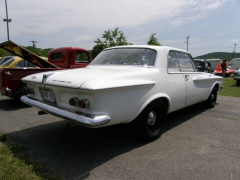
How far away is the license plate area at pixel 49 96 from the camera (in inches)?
111

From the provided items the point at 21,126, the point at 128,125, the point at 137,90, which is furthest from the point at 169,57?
the point at 21,126

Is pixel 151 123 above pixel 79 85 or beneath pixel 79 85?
beneath

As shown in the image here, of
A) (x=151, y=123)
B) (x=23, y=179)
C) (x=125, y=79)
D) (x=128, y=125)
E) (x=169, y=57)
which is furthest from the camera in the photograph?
(x=169, y=57)

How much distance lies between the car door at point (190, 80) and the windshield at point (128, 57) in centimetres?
87

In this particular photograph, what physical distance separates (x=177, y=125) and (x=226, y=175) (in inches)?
70.5

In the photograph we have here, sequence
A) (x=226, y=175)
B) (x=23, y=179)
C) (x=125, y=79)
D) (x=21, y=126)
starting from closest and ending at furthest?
(x=23, y=179)
(x=226, y=175)
(x=125, y=79)
(x=21, y=126)

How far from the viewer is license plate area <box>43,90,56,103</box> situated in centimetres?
283

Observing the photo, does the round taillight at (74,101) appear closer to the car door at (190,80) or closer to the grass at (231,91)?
the car door at (190,80)

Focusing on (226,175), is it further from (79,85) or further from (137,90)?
(79,85)

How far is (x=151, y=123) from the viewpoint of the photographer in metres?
3.24

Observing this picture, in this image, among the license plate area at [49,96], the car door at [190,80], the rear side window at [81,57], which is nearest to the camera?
the license plate area at [49,96]

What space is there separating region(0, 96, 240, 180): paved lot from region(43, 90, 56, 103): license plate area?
719mm

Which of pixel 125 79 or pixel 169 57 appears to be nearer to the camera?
pixel 125 79

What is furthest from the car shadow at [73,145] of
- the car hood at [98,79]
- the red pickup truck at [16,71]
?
the red pickup truck at [16,71]
